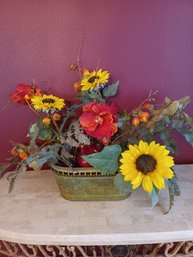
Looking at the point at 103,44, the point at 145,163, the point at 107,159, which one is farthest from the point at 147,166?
the point at 103,44

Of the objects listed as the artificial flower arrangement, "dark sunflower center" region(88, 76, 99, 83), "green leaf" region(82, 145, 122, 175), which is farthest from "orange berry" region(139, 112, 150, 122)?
"dark sunflower center" region(88, 76, 99, 83)

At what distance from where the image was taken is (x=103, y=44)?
1011 millimetres

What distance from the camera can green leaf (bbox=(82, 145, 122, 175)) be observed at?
73cm

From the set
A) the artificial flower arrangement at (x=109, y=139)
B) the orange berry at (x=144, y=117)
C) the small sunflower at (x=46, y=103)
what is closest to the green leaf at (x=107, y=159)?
the artificial flower arrangement at (x=109, y=139)

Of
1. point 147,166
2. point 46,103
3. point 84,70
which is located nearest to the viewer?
point 147,166

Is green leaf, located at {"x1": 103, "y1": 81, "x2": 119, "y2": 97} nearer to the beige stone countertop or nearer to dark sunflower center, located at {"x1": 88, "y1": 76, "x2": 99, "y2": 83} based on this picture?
dark sunflower center, located at {"x1": 88, "y1": 76, "x2": 99, "y2": 83}

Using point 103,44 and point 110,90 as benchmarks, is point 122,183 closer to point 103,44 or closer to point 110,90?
point 110,90

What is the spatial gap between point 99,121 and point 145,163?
0.55ft

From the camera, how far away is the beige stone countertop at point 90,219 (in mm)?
713

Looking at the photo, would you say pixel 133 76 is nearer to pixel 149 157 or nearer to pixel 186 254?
pixel 149 157

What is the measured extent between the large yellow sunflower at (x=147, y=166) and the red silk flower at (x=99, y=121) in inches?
3.0

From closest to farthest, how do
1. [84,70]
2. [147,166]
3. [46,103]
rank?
1. [147,166]
2. [46,103]
3. [84,70]

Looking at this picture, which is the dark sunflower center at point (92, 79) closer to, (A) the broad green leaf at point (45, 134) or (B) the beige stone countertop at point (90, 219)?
(A) the broad green leaf at point (45, 134)

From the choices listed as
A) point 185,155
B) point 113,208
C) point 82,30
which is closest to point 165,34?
point 82,30
